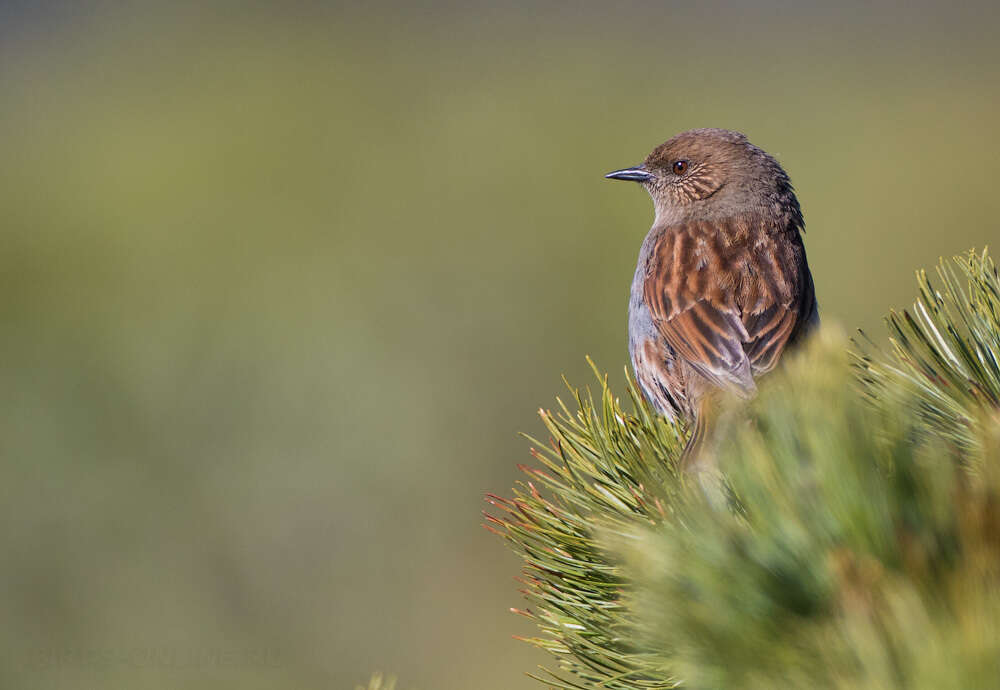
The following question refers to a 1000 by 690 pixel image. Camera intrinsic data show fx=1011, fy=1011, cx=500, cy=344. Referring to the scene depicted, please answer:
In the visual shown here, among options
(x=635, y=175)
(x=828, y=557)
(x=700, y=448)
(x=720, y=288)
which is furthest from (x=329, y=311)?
(x=828, y=557)

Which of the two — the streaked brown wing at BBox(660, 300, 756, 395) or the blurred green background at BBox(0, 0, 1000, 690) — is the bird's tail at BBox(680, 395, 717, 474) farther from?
the blurred green background at BBox(0, 0, 1000, 690)

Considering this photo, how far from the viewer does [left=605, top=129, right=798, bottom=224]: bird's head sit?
151 inches

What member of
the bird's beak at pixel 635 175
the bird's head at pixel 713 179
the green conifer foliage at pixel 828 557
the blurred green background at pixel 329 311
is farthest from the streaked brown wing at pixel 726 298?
the blurred green background at pixel 329 311

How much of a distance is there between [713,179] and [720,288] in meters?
0.93

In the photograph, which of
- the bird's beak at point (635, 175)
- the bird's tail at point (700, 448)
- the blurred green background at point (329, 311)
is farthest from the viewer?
the blurred green background at point (329, 311)

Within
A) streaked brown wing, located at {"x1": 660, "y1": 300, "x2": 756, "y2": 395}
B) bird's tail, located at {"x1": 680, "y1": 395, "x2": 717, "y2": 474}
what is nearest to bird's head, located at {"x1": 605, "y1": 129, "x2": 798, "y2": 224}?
streaked brown wing, located at {"x1": 660, "y1": 300, "x2": 756, "y2": 395}

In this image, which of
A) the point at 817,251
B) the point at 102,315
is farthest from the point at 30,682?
the point at 817,251

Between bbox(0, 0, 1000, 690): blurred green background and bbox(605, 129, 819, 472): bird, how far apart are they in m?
5.46

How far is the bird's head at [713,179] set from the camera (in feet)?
12.5

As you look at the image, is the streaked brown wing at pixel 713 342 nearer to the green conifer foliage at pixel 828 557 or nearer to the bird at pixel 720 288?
the bird at pixel 720 288

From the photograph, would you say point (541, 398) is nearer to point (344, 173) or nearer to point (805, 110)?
point (344, 173)

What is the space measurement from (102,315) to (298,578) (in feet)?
13.0

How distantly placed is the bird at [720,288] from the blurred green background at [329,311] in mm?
5462

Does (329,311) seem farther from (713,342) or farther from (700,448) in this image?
(700,448)
